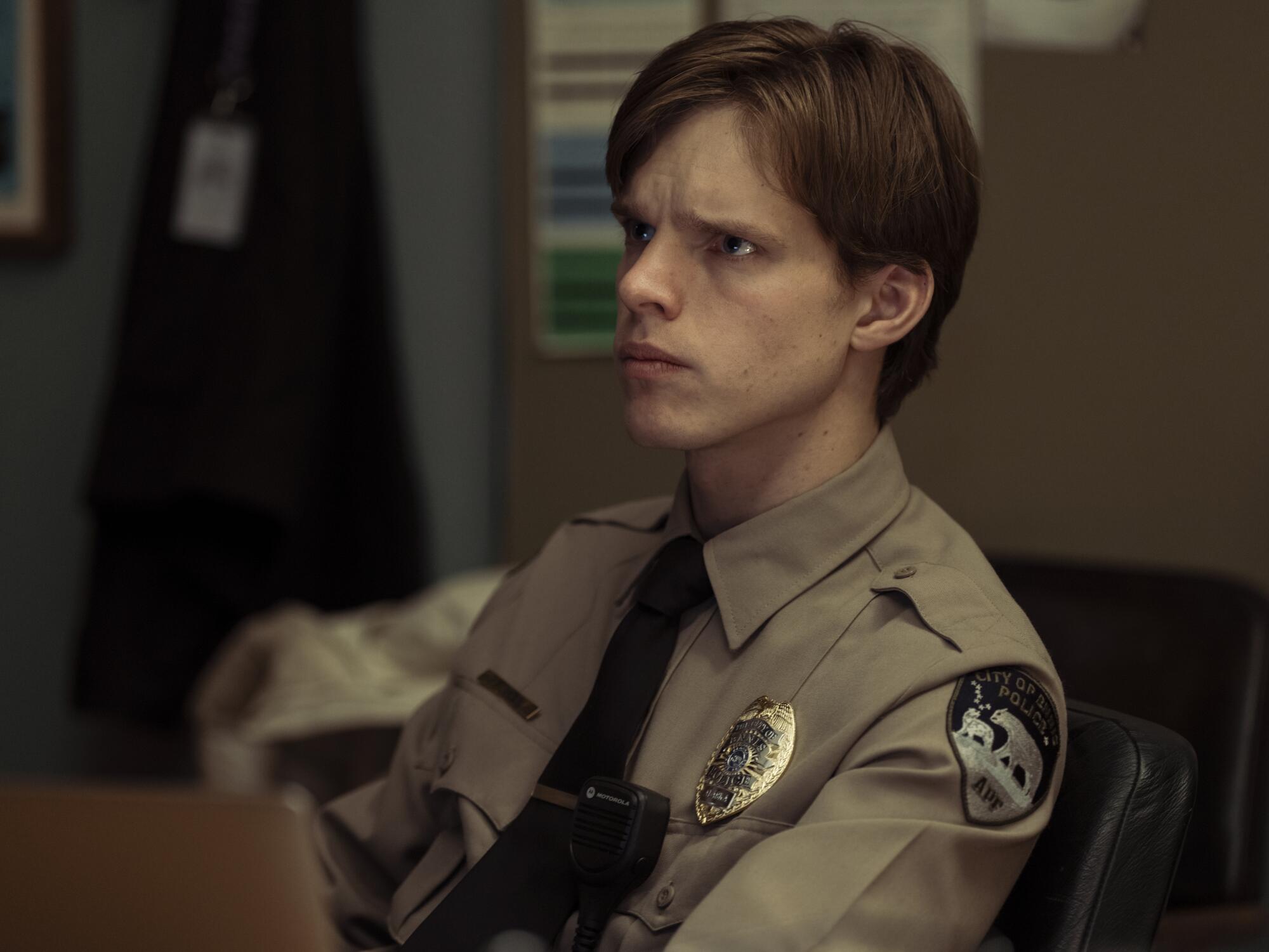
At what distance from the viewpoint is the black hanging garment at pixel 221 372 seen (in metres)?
2.28

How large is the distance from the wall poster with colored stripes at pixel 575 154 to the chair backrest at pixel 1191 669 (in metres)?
0.95

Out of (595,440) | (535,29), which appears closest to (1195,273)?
(595,440)

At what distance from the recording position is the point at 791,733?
0.97 metres

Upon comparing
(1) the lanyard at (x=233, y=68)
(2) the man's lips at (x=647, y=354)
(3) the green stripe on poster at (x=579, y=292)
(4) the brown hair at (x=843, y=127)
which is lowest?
(3) the green stripe on poster at (x=579, y=292)

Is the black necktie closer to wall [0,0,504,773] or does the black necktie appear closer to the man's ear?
the man's ear

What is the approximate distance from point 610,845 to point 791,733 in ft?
0.47

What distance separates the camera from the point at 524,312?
2357 millimetres

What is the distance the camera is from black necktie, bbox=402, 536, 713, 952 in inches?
40.1

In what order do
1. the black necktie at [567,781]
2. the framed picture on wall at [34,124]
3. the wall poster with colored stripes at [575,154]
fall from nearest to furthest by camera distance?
the black necktie at [567,781] < the wall poster with colored stripes at [575,154] < the framed picture on wall at [34,124]

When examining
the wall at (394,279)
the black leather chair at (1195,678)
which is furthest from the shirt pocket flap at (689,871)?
the wall at (394,279)

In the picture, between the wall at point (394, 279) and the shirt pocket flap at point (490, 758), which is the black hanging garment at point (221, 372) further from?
the shirt pocket flap at point (490, 758)

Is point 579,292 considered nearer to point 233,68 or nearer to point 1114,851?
point 233,68

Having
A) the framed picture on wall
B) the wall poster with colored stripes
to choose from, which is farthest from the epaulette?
the framed picture on wall

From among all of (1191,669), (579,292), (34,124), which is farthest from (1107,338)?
(34,124)
